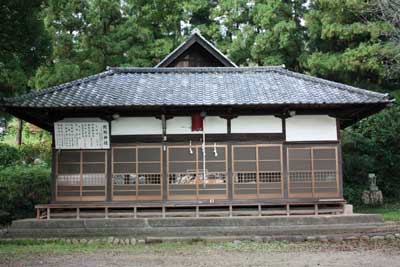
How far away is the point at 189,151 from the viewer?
548 inches

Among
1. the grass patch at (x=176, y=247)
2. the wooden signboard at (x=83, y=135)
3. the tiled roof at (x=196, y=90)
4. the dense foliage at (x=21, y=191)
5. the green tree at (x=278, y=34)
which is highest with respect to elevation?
the green tree at (x=278, y=34)

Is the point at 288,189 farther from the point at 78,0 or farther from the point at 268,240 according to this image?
the point at 78,0

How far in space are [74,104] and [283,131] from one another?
6.56 metres

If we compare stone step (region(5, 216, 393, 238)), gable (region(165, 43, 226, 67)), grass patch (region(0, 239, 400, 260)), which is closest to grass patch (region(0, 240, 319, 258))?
grass patch (region(0, 239, 400, 260))

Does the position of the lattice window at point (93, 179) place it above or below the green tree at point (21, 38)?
below

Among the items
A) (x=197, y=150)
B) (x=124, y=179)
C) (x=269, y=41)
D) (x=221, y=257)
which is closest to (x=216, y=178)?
(x=197, y=150)

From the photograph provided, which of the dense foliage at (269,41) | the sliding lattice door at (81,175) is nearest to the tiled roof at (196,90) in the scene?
the sliding lattice door at (81,175)

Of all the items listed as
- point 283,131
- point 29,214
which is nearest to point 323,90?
point 283,131

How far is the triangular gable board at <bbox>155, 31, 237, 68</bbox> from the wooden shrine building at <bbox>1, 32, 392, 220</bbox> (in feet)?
16.7

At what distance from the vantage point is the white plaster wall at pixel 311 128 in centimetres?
1400

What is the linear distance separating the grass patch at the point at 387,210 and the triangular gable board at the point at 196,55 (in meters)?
8.35

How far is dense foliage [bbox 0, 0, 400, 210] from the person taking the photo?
2075 cm

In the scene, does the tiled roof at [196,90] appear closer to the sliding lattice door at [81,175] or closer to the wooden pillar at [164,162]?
the wooden pillar at [164,162]

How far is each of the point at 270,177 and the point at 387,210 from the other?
7060 millimetres
